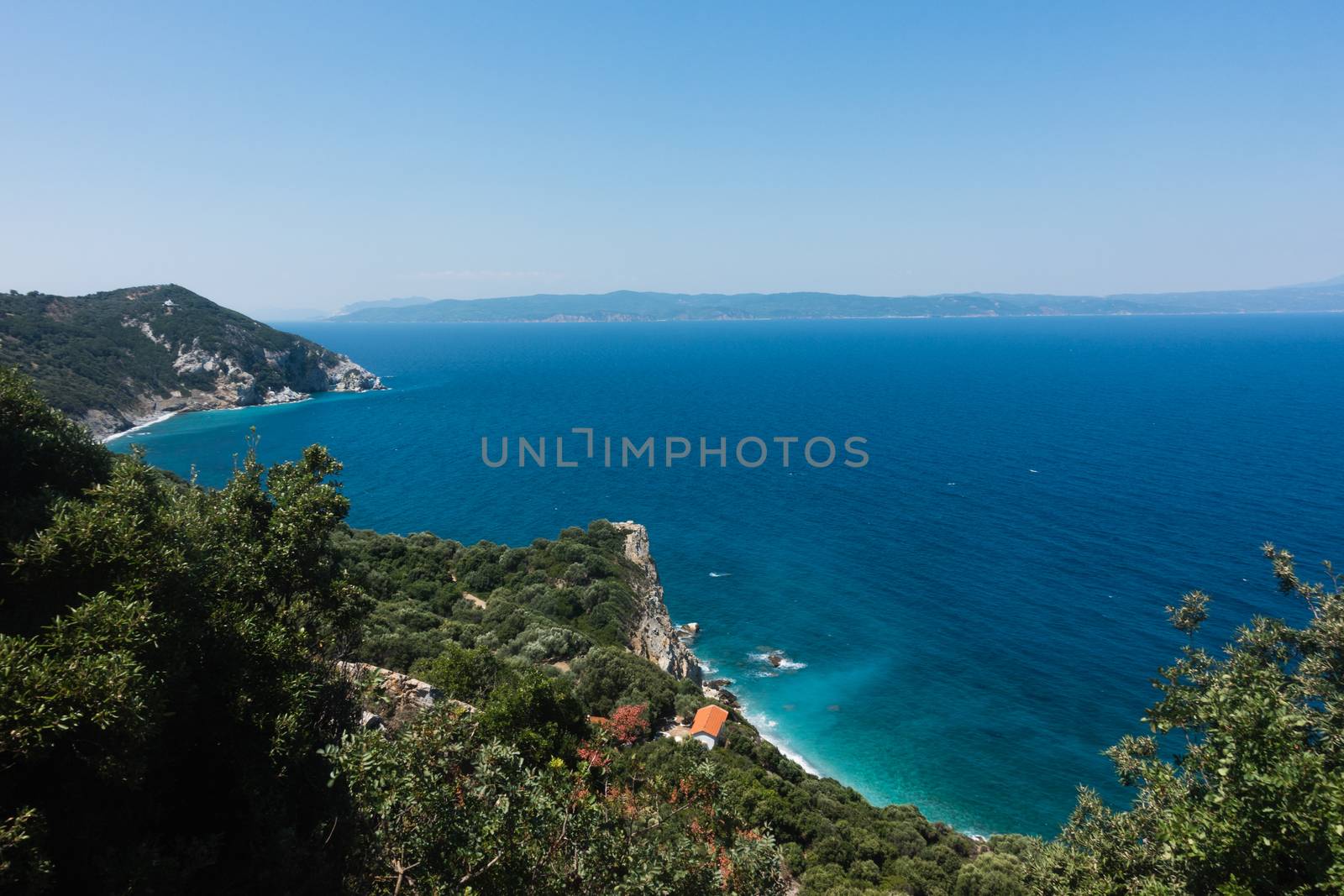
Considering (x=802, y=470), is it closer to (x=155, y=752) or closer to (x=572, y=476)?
(x=572, y=476)

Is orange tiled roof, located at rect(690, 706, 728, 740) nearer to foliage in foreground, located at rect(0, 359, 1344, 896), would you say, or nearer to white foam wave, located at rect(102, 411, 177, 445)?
foliage in foreground, located at rect(0, 359, 1344, 896)

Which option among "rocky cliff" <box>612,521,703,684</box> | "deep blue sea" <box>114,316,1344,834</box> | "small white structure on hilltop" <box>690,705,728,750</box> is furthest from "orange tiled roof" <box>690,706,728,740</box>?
"deep blue sea" <box>114,316,1344,834</box>

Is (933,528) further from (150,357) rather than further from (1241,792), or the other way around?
(150,357)

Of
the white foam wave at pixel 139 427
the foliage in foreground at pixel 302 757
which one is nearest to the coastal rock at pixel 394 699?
the foliage in foreground at pixel 302 757

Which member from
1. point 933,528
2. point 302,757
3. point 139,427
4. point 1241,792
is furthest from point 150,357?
point 1241,792

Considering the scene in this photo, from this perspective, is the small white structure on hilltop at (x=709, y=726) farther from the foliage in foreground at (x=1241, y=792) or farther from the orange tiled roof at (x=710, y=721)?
the foliage in foreground at (x=1241, y=792)

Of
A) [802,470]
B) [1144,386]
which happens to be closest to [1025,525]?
[802,470]
